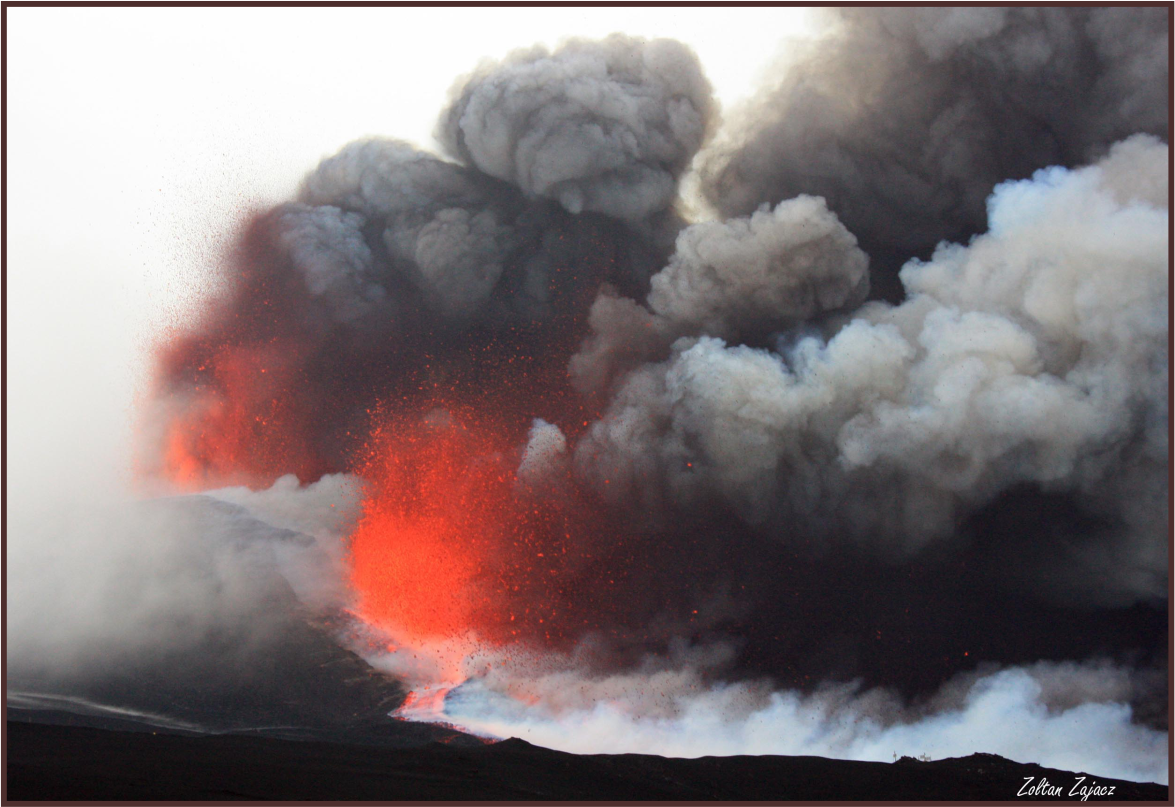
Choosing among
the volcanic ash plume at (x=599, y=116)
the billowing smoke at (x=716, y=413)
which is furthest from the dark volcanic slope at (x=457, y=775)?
the volcanic ash plume at (x=599, y=116)

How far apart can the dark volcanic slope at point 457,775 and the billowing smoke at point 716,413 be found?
37 cm

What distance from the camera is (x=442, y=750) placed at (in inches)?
473

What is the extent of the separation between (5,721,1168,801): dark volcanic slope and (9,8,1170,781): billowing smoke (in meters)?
0.37

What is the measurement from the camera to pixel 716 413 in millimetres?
12766

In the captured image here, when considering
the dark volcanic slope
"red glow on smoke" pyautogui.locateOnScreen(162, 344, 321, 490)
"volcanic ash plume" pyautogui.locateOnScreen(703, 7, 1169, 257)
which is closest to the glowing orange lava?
"red glow on smoke" pyautogui.locateOnScreen(162, 344, 321, 490)

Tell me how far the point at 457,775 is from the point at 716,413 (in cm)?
600

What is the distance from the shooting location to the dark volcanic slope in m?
11.1

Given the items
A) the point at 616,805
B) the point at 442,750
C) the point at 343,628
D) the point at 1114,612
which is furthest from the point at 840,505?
the point at 343,628

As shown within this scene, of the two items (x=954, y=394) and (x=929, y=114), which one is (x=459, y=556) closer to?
(x=954, y=394)

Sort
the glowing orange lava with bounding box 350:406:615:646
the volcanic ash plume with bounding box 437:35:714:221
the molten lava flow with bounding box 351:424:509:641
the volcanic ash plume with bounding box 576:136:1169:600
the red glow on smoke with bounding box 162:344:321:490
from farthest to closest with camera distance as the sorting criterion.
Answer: the red glow on smoke with bounding box 162:344:321:490
the volcanic ash plume with bounding box 437:35:714:221
the molten lava flow with bounding box 351:424:509:641
the glowing orange lava with bounding box 350:406:615:646
the volcanic ash plume with bounding box 576:136:1169:600

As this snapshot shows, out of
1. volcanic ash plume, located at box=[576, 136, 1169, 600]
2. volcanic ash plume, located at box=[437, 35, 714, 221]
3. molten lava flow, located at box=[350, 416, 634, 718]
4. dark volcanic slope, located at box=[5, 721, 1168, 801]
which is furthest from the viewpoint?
volcanic ash plume, located at box=[437, 35, 714, 221]

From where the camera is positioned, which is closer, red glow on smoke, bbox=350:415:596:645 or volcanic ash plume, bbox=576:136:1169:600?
volcanic ash plume, bbox=576:136:1169:600

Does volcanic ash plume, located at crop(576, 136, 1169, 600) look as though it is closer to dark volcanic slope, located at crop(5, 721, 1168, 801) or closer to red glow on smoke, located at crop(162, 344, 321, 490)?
dark volcanic slope, located at crop(5, 721, 1168, 801)

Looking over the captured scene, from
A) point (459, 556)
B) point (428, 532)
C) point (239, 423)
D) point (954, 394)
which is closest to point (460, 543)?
point (459, 556)
